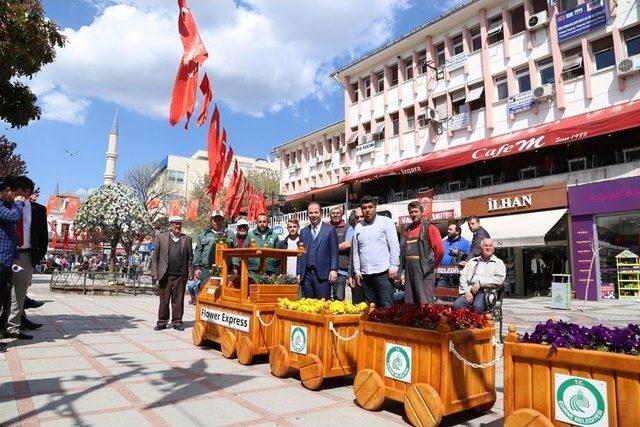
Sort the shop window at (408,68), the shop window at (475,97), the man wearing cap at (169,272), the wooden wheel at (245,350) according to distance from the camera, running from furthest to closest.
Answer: the shop window at (408,68), the shop window at (475,97), the man wearing cap at (169,272), the wooden wheel at (245,350)

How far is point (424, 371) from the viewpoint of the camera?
11.1ft

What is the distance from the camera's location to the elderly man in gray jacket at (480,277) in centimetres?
595

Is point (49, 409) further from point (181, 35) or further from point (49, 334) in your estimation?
point (181, 35)

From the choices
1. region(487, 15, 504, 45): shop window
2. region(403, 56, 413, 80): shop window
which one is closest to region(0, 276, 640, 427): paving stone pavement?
region(487, 15, 504, 45): shop window

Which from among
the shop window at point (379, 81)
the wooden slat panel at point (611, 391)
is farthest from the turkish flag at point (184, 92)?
the shop window at point (379, 81)

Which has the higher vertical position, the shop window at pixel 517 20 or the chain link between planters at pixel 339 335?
the shop window at pixel 517 20

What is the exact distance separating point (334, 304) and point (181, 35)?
16.3 ft

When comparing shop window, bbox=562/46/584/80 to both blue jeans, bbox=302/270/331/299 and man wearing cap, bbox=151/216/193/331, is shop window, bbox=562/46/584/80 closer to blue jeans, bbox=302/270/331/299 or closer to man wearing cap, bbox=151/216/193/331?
blue jeans, bbox=302/270/331/299

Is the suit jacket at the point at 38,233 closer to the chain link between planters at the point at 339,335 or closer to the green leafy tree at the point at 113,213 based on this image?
the chain link between planters at the point at 339,335

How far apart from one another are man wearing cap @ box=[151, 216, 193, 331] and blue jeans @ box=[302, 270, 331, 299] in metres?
2.61

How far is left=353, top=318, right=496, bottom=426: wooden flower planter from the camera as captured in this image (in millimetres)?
3244

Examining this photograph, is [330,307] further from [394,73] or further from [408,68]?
[394,73]

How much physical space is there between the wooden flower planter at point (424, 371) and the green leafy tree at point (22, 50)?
5356 mm

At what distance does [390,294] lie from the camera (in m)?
5.15
